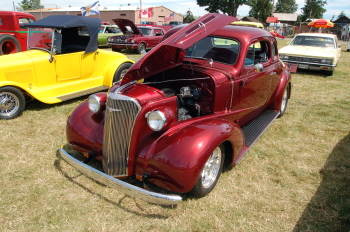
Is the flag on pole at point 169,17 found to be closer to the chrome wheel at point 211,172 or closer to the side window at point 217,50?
the side window at point 217,50

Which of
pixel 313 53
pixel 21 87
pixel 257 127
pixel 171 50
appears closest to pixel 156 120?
pixel 171 50

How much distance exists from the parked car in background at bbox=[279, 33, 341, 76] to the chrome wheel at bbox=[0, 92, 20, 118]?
344 inches

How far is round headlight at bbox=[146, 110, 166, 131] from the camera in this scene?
8.71ft

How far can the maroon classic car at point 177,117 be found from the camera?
102 inches

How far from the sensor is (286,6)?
8612 cm

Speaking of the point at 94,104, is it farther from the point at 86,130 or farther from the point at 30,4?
the point at 30,4

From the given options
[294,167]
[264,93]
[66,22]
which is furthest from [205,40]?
[66,22]

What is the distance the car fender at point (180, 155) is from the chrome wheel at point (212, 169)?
0.24 metres

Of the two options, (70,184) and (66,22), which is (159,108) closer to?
(70,184)

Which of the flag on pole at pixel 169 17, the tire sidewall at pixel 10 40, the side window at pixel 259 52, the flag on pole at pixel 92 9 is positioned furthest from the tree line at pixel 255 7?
the side window at pixel 259 52

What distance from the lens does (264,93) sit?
457 cm

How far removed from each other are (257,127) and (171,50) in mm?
2118

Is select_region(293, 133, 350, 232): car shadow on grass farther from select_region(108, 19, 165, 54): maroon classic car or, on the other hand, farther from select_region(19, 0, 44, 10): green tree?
select_region(19, 0, 44, 10): green tree

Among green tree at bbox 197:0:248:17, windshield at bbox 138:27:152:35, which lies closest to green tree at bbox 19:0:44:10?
green tree at bbox 197:0:248:17
